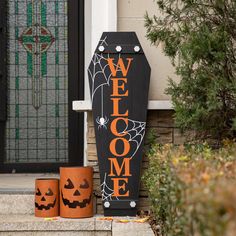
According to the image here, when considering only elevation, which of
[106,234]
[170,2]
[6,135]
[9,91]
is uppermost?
[170,2]

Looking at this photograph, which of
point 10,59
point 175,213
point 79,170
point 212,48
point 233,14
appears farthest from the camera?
point 10,59

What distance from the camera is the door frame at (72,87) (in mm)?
6949

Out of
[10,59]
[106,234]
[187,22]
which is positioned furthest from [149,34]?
[10,59]

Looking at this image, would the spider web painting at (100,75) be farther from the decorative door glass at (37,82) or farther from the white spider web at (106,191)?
the decorative door glass at (37,82)

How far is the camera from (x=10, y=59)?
7.05 metres

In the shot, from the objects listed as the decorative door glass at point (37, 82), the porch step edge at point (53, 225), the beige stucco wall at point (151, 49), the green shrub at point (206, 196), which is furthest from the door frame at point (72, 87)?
the green shrub at point (206, 196)

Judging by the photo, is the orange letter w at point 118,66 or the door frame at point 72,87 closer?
the orange letter w at point 118,66

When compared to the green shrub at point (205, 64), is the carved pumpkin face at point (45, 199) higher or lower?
lower

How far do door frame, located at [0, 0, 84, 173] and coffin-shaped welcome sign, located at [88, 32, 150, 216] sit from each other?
70.9 inches

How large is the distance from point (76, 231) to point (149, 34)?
5.42 ft

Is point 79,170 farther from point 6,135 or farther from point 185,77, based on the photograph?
point 6,135

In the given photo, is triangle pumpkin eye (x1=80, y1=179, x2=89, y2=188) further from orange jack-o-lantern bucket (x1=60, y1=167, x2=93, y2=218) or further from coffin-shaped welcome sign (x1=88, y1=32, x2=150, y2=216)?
coffin-shaped welcome sign (x1=88, y1=32, x2=150, y2=216)

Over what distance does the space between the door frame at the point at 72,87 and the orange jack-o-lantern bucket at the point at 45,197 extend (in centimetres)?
185

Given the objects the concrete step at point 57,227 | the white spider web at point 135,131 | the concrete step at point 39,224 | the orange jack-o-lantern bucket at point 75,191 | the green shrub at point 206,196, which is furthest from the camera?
the white spider web at point 135,131
